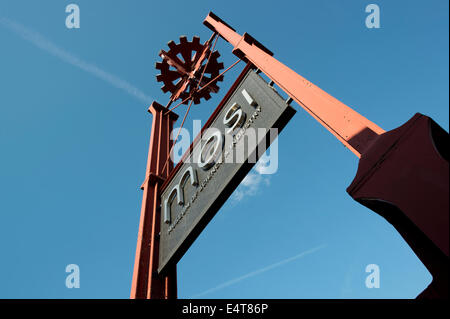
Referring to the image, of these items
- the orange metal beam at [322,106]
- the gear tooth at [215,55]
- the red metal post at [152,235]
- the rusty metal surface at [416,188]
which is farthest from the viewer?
the gear tooth at [215,55]

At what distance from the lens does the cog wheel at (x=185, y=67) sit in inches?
317

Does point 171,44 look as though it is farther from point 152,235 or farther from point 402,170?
point 402,170

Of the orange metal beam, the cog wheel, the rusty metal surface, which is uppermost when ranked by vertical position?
the cog wheel

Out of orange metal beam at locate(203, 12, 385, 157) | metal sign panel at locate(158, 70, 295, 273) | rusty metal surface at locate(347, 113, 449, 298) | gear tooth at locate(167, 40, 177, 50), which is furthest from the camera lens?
gear tooth at locate(167, 40, 177, 50)

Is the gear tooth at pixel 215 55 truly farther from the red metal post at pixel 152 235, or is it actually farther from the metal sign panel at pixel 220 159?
the metal sign panel at pixel 220 159

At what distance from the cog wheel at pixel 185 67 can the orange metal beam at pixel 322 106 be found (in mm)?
2916

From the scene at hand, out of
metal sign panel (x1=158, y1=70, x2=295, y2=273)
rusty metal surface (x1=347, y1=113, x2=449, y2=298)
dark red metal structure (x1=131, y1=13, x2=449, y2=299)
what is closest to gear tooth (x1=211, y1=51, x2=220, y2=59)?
metal sign panel (x1=158, y1=70, x2=295, y2=273)

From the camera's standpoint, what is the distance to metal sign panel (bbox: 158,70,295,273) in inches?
158

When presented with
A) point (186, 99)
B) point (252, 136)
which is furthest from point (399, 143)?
point (186, 99)

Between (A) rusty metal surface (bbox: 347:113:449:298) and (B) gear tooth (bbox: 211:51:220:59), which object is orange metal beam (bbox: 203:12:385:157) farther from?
(B) gear tooth (bbox: 211:51:220:59)

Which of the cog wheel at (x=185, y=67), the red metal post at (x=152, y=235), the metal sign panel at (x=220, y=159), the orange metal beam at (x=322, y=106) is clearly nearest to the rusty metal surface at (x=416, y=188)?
the orange metal beam at (x=322, y=106)

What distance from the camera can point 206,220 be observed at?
4.43m

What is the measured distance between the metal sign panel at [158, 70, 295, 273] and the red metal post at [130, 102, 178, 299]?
19cm
